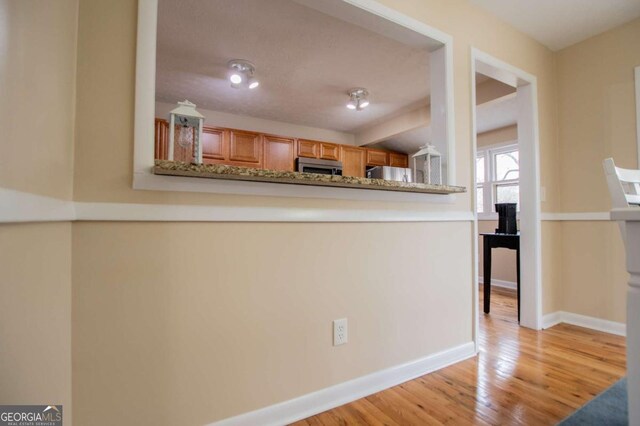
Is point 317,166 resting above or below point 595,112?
below

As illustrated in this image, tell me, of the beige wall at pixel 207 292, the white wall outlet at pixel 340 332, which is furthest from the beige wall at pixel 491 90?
the white wall outlet at pixel 340 332

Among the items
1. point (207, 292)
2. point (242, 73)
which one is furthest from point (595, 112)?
point (207, 292)

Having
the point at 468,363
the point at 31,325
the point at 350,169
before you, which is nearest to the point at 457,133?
the point at 468,363

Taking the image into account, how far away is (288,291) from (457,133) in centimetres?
140

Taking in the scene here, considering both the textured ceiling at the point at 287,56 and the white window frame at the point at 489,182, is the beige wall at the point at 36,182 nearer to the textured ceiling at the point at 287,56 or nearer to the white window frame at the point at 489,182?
the textured ceiling at the point at 287,56

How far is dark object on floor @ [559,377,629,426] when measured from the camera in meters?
1.22

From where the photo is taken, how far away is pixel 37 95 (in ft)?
2.35

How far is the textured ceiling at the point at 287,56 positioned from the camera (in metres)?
1.93

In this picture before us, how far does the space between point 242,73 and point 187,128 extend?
1838 mm

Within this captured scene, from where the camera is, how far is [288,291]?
50.1 inches

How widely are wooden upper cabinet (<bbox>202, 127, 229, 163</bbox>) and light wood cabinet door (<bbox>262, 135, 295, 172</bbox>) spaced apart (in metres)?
0.50

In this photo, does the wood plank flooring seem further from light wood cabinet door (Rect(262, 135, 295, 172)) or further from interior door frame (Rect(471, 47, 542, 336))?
light wood cabinet door (Rect(262, 135, 295, 172))

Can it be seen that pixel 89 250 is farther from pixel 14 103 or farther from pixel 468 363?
pixel 468 363

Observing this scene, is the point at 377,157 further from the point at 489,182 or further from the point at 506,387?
the point at 506,387
